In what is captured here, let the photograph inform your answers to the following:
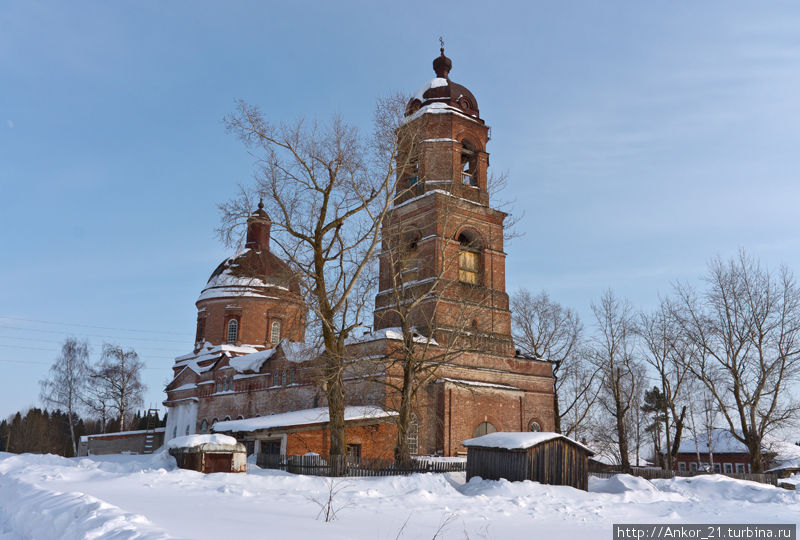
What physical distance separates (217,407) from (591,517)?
27.9m

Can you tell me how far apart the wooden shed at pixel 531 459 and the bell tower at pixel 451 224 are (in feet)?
29.6

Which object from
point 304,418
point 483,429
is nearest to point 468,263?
point 483,429

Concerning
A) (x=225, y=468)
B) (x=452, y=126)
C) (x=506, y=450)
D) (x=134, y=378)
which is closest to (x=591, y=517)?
A: (x=506, y=450)

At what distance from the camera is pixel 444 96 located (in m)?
30.7

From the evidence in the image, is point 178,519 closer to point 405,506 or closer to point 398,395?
point 405,506

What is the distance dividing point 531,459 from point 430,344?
950 centimetres

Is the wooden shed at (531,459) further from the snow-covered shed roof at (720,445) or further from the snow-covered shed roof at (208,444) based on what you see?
the snow-covered shed roof at (720,445)

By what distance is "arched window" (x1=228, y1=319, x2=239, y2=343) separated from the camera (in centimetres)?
4112

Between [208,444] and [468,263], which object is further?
[468,263]

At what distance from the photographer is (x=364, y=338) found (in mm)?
26891

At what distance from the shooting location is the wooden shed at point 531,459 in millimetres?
17609

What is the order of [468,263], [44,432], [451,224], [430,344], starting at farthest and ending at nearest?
[44,432]
[468,263]
[451,224]
[430,344]

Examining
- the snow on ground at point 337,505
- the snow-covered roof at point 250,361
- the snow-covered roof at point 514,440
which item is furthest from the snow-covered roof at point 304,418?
the snow-covered roof at point 250,361

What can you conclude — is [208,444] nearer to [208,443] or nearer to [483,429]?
[208,443]
